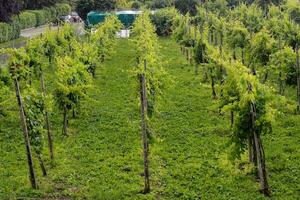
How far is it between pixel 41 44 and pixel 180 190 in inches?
726

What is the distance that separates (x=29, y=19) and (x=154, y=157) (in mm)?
45479

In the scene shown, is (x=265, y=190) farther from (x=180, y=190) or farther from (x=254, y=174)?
(x=180, y=190)

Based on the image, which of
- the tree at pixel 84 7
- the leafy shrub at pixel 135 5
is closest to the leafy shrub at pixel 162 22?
the tree at pixel 84 7

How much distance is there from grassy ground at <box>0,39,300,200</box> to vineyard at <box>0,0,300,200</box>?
0.04m

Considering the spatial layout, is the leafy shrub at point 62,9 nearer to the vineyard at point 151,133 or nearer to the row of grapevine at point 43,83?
the row of grapevine at point 43,83

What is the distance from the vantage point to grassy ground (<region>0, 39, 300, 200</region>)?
57.1 ft

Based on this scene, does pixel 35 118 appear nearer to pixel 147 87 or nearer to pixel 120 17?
pixel 147 87

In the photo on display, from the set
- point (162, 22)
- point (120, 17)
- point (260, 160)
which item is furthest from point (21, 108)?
point (120, 17)

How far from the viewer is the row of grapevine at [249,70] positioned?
16.8 meters

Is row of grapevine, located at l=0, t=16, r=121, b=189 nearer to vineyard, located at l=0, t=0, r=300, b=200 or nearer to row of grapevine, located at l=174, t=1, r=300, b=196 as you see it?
vineyard, located at l=0, t=0, r=300, b=200

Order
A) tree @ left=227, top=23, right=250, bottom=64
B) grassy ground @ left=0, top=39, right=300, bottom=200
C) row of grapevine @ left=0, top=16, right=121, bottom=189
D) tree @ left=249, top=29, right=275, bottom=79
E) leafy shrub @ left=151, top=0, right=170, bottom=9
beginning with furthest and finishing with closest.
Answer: leafy shrub @ left=151, top=0, right=170, bottom=9 → tree @ left=227, top=23, right=250, bottom=64 → tree @ left=249, top=29, right=275, bottom=79 → row of grapevine @ left=0, top=16, right=121, bottom=189 → grassy ground @ left=0, top=39, right=300, bottom=200

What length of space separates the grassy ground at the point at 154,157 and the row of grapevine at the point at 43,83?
2.85ft

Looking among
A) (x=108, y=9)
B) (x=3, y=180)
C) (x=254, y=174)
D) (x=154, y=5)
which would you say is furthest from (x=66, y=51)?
(x=154, y=5)

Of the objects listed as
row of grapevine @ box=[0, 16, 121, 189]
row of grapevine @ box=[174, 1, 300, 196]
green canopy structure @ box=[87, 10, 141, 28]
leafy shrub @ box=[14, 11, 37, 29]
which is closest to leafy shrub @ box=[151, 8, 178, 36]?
green canopy structure @ box=[87, 10, 141, 28]
